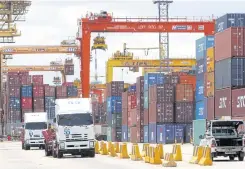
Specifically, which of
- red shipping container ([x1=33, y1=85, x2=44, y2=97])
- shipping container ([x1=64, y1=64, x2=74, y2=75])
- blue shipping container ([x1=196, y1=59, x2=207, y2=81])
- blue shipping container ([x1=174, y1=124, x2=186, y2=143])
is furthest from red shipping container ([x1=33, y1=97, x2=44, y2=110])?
blue shipping container ([x1=196, y1=59, x2=207, y2=81])

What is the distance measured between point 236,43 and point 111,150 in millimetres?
12463

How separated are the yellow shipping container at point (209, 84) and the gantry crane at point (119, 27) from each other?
36.3 feet

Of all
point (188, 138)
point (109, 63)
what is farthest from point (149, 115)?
point (109, 63)

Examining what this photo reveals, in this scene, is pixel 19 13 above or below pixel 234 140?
above

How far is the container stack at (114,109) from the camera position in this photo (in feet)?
322

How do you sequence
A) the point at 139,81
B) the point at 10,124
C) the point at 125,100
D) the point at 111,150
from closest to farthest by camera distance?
the point at 111,150, the point at 139,81, the point at 125,100, the point at 10,124

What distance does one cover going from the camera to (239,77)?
52188mm

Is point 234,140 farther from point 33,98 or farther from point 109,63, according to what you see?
point 33,98

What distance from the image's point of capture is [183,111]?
7888 cm

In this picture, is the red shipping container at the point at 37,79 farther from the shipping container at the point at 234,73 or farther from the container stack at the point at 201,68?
the shipping container at the point at 234,73

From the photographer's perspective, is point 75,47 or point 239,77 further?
point 75,47

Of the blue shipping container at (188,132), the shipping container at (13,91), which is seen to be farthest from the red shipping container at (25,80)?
the blue shipping container at (188,132)

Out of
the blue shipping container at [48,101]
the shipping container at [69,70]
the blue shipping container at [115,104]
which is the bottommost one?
the blue shipping container at [115,104]

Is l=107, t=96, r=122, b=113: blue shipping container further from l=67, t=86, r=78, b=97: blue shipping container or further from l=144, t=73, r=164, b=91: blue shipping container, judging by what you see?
l=67, t=86, r=78, b=97: blue shipping container
